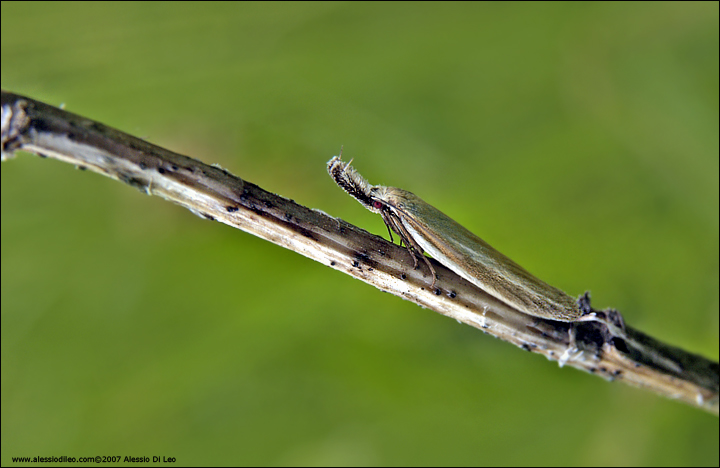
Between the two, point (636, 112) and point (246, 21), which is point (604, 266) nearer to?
point (636, 112)

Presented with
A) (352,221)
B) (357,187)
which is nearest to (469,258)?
(357,187)

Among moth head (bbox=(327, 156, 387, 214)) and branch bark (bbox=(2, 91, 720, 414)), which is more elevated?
moth head (bbox=(327, 156, 387, 214))

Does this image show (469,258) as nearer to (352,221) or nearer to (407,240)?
(407,240)

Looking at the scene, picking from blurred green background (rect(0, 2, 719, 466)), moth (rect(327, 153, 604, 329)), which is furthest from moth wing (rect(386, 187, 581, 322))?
blurred green background (rect(0, 2, 719, 466))

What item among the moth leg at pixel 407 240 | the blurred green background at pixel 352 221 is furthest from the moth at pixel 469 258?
the blurred green background at pixel 352 221

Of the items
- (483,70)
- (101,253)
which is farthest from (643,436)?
→ (101,253)

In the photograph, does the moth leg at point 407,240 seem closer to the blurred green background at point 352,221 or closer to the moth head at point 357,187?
the moth head at point 357,187

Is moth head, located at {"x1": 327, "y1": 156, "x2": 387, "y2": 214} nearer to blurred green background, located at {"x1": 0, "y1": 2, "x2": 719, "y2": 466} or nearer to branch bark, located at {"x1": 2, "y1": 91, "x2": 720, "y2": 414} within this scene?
branch bark, located at {"x1": 2, "y1": 91, "x2": 720, "y2": 414}
